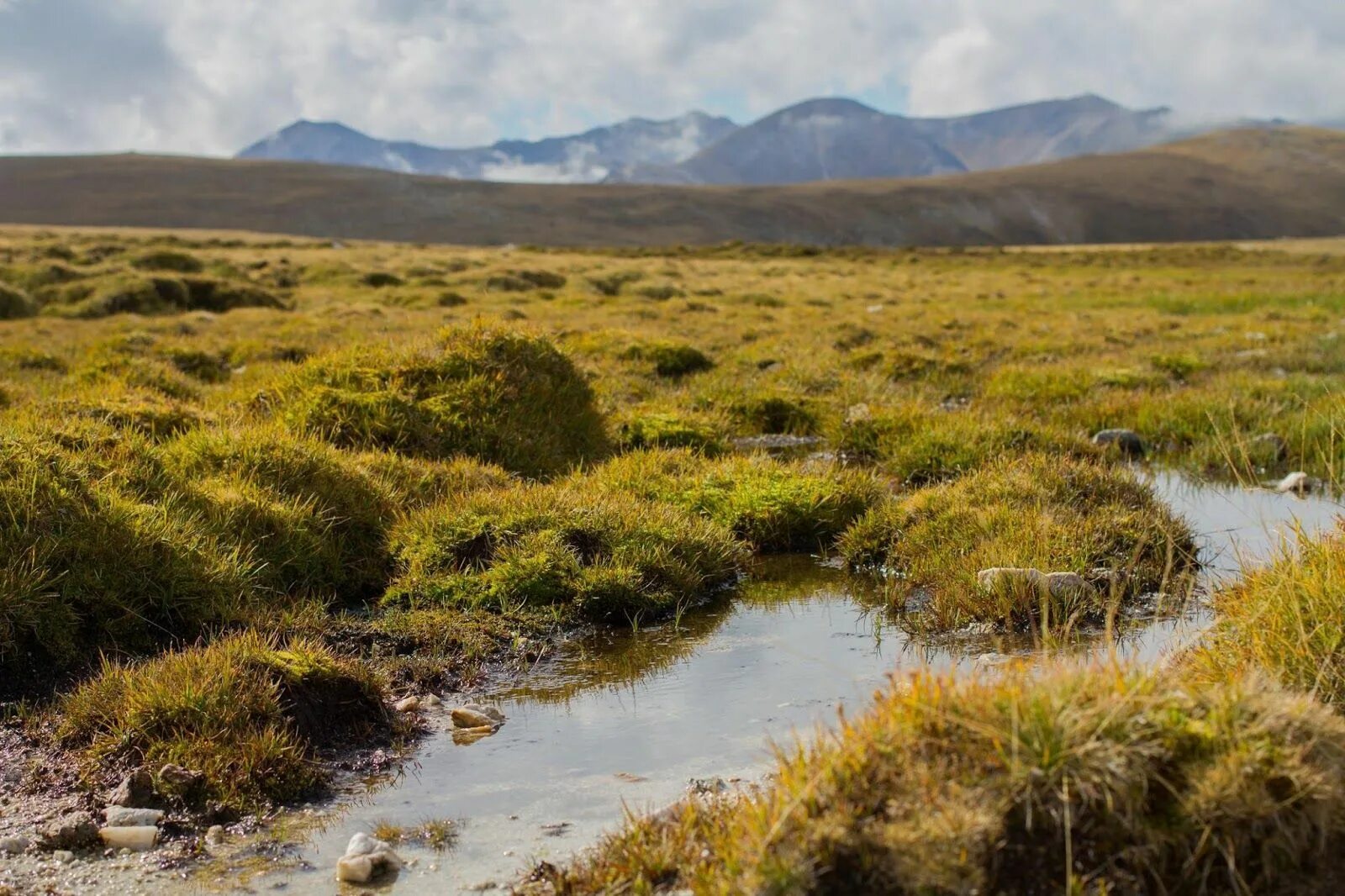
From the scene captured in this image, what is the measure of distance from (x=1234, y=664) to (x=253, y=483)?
6.28 meters

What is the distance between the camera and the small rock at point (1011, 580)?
6.94 metres

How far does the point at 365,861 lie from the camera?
4.04 m

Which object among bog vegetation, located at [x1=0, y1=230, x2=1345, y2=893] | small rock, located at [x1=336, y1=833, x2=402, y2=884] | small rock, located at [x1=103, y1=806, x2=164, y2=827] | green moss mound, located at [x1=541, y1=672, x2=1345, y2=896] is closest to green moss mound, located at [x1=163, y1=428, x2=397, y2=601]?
bog vegetation, located at [x1=0, y1=230, x2=1345, y2=893]

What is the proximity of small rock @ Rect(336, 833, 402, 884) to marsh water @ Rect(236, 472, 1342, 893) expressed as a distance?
6 centimetres

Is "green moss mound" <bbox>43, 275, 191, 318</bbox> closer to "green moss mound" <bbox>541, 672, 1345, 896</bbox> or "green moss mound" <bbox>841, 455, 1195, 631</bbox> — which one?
"green moss mound" <bbox>841, 455, 1195, 631</bbox>

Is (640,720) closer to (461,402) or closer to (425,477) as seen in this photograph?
(425,477)

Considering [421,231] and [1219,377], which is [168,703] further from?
[421,231]

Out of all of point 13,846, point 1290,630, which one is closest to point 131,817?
point 13,846

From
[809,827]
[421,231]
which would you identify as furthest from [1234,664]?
[421,231]

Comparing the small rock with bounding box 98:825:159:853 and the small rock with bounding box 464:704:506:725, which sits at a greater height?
the small rock with bounding box 98:825:159:853

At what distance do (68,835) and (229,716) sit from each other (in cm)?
81

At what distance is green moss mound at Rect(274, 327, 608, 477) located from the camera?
10320mm

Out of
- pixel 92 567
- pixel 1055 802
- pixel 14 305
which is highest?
pixel 14 305

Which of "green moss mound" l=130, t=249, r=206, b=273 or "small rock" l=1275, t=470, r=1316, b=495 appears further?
"green moss mound" l=130, t=249, r=206, b=273
